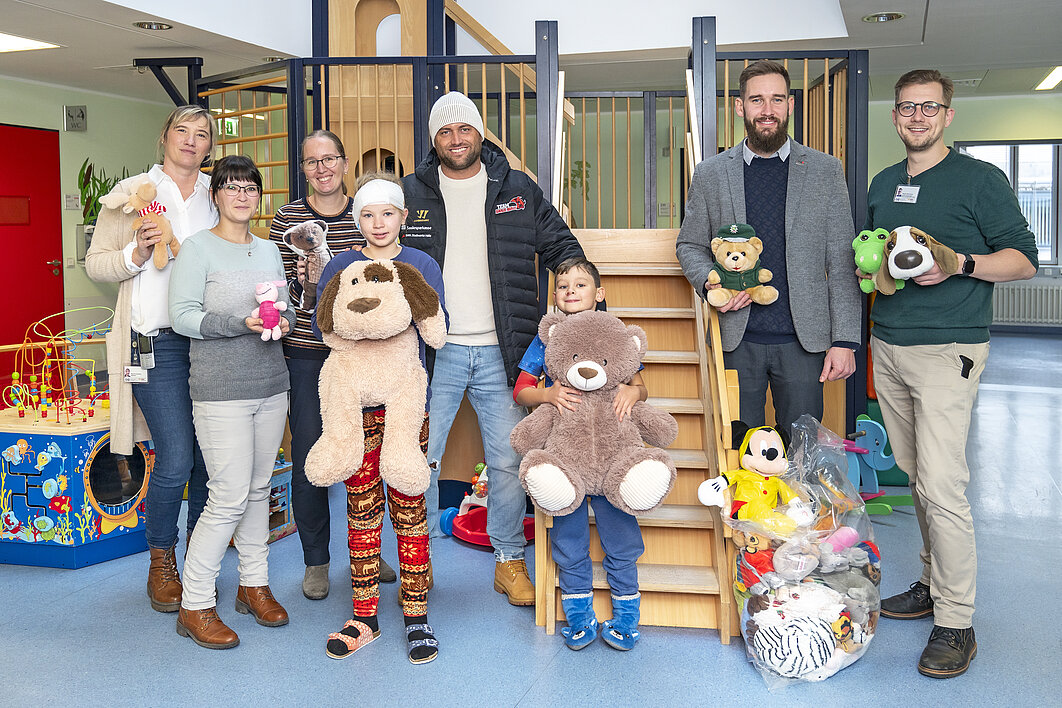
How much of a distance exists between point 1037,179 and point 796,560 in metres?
11.1

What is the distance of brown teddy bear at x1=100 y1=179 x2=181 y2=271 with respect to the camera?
265 cm

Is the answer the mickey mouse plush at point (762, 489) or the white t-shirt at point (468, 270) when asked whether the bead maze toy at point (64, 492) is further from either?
the mickey mouse plush at point (762, 489)

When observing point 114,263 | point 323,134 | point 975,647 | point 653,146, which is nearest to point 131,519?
point 114,263

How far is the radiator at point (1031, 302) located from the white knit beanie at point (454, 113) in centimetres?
1061

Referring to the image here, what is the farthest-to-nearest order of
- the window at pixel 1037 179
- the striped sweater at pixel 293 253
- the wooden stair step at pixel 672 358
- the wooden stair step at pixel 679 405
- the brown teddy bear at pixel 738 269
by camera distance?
the window at pixel 1037 179, the wooden stair step at pixel 672 358, the wooden stair step at pixel 679 405, the striped sweater at pixel 293 253, the brown teddy bear at pixel 738 269

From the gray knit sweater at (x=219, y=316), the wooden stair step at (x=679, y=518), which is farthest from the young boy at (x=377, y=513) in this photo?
the wooden stair step at (x=679, y=518)

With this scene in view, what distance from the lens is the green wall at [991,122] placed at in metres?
10.5

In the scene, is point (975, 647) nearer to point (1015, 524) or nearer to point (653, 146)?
point (1015, 524)

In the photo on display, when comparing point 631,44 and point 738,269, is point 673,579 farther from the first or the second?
point 631,44

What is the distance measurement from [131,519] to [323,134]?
179cm

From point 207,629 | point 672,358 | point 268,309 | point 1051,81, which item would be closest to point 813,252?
point 672,358

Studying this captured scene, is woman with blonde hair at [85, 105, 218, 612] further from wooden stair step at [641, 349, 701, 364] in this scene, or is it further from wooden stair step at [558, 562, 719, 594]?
wooden stair step at [641, 349, 701, 364]

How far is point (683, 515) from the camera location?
2.83 meters

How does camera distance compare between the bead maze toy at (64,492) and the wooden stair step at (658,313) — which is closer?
the bead maze toy at (64,492)
